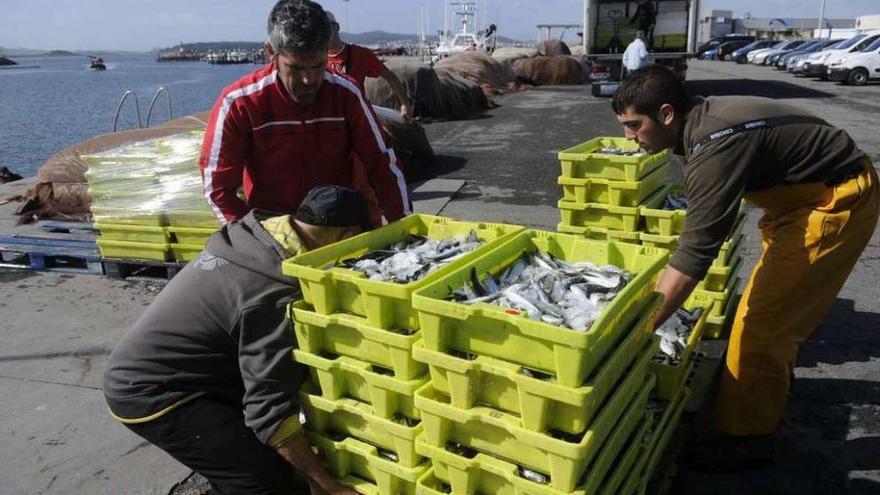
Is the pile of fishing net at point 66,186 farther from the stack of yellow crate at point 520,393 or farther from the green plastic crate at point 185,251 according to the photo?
the stack of yellow crate at point 520,393

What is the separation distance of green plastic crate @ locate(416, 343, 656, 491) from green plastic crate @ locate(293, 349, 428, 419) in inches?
4.7

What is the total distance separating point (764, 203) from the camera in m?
3.02

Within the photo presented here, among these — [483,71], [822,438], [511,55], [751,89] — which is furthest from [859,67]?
[822,438]

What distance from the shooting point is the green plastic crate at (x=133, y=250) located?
19.0ft

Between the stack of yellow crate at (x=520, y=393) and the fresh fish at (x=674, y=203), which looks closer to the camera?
the stack of yellow crate at (x=520, y=393)

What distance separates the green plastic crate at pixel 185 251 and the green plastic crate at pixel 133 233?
0.13 m

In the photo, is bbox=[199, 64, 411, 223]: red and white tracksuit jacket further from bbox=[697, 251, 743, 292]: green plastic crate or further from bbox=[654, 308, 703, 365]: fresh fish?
bbox=[697, 251, 743, 292]: green plastic crate

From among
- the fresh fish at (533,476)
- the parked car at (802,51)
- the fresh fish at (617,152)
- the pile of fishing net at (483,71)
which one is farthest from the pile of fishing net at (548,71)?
the fresh fish at (533,476)

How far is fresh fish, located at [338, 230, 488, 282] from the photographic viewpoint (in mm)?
2297

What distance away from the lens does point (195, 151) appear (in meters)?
5.76

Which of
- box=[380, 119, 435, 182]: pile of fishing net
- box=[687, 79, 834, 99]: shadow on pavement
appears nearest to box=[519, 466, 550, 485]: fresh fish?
box=[380, 119, 435, 182]: pile of fishing net

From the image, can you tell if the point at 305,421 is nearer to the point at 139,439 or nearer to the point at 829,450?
the point at 139,439

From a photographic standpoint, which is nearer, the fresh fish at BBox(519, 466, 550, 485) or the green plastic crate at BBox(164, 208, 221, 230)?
the fresh fish at BBox(519, 466, 550, 485)

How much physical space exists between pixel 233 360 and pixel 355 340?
0.64 meters
